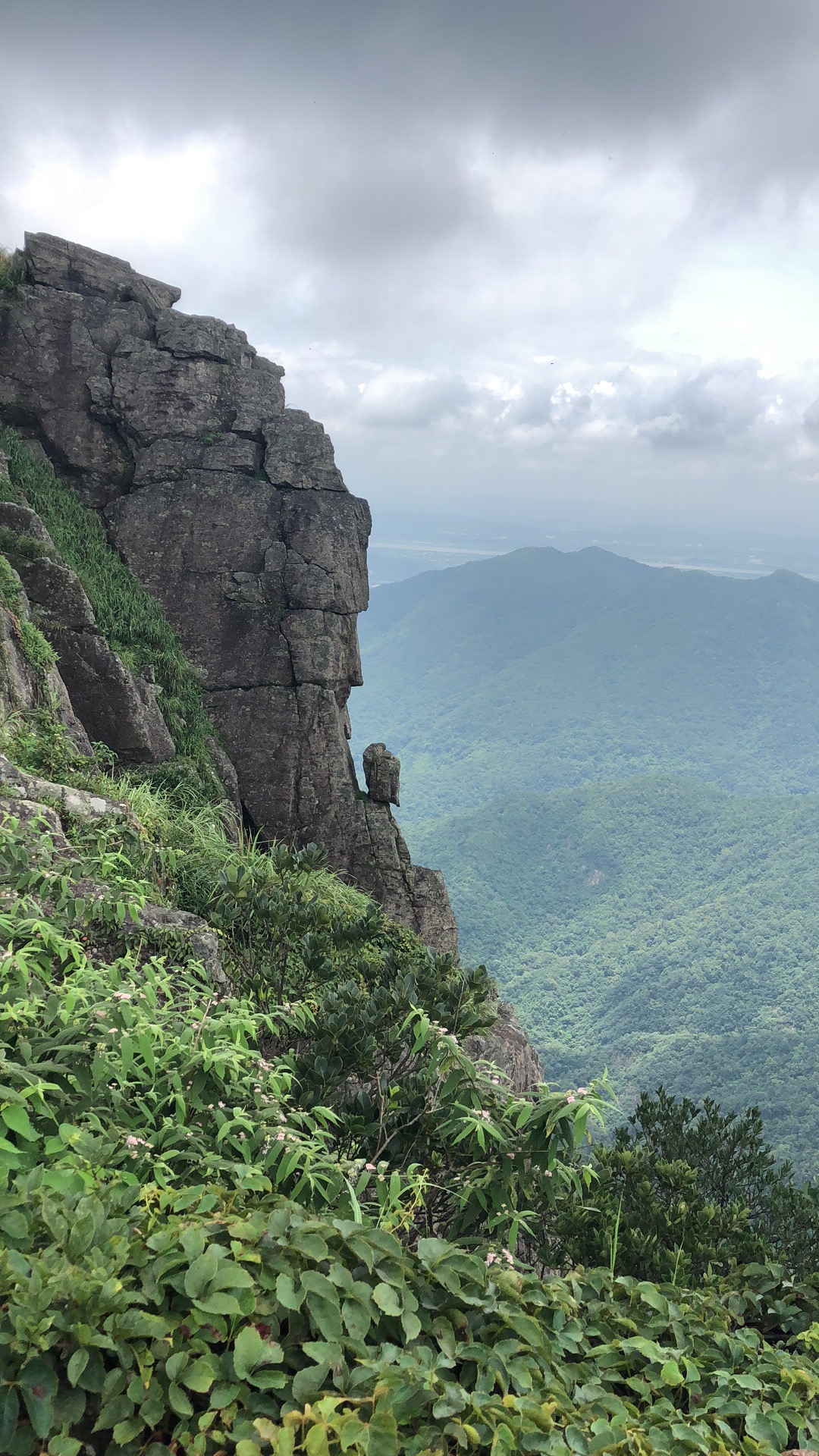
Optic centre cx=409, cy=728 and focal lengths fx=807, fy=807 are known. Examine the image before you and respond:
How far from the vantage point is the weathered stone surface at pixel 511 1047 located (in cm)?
1035

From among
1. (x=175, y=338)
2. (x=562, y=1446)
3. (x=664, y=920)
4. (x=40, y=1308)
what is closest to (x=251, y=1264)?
(x=40, y=1308)

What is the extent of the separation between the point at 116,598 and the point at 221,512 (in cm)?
350

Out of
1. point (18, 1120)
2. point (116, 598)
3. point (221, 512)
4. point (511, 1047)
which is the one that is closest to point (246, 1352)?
point (18, 1120)

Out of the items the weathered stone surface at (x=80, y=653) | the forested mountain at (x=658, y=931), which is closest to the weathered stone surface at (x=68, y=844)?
the weathered stone surface at (x=80, y=653)

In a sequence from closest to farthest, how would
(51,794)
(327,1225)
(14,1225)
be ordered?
(14,1225), (327,1225), (51,794)

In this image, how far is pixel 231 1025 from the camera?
3.53 metres

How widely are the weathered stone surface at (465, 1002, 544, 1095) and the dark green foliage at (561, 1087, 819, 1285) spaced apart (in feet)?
13.1

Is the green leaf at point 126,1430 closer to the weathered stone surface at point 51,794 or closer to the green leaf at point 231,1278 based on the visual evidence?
the green leaf at point 231,1278

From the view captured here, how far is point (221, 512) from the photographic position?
1977 centimetres

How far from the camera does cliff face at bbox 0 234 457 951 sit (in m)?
19.0

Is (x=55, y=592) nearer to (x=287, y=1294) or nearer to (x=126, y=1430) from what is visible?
(x=287, y=1294)

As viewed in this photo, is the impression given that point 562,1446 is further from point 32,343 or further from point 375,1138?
point 32,343

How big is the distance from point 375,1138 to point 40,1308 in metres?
2.32

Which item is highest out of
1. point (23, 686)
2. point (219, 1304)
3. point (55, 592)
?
point (55, 592)
